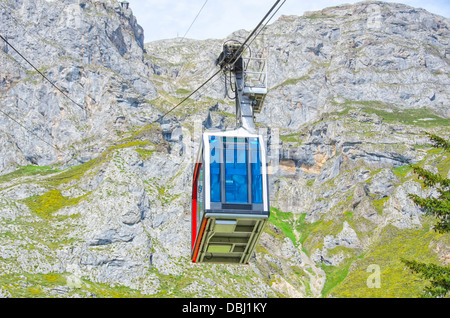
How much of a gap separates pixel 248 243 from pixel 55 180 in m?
170

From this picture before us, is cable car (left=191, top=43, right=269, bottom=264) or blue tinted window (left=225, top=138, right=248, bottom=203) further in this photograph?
blue tinted window (left=225, top=138, right=248, bottom=203)

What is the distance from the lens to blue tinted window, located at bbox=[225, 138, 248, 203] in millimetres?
28938

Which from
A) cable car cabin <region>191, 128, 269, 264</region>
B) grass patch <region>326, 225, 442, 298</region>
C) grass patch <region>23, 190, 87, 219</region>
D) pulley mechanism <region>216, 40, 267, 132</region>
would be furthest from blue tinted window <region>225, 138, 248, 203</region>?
grass patch <region>23, 190, 87, 219</region>

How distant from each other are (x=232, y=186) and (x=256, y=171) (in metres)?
1.51

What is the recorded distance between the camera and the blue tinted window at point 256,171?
29.1 meters

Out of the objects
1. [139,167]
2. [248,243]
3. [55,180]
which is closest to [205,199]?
[248,243]

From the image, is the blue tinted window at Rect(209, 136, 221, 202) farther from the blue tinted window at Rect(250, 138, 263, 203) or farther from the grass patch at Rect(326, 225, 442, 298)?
the grass patch at Rect(326, 225, 442, 298)

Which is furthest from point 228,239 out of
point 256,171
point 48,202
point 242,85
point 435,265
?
point 48,202

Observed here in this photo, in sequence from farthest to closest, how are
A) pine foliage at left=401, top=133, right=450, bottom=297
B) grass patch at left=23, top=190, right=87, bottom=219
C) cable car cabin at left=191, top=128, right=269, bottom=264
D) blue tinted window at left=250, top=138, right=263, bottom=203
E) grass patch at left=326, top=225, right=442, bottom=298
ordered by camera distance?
1. grass patch at left=23, top=190, right=87, bottom=219
2. grass patch at left=326, top=225, right=442, bottom=298
3. pine foliage at left=401, top=133, right=450, bottom=297
4. blue tinted window at left=250, top=138, right=263, bottom=203
5. cable car cabin at left=191, top=128, right=269, bottom=264

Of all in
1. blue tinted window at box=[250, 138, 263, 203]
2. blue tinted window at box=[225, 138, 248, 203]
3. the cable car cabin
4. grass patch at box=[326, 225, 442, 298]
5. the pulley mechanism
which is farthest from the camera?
grass patch at box=[326, 225, 442, 298]

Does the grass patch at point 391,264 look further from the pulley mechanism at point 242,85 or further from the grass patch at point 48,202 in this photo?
the pulley mechanism at point 242,85

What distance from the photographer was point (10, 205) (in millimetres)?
161625

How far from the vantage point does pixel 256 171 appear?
29500 mm
